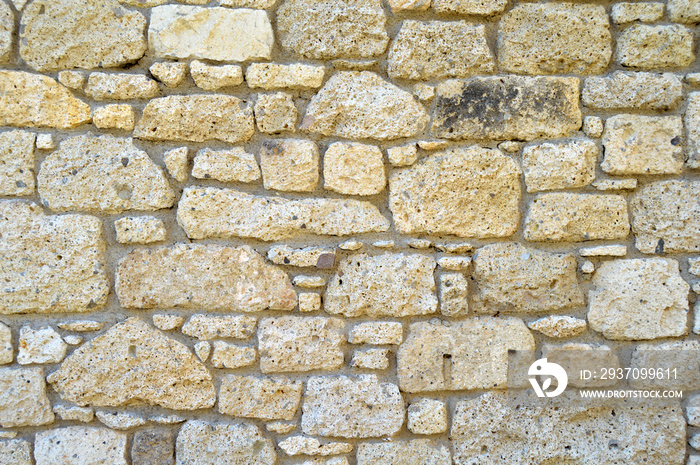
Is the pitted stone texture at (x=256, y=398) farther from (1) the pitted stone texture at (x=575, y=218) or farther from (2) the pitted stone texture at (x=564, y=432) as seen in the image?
(1) the pitted stone texture at (x=575, y=218)

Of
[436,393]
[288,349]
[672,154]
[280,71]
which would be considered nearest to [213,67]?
A: [280,71]

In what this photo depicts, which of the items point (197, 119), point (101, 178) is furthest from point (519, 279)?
point (101, 178)

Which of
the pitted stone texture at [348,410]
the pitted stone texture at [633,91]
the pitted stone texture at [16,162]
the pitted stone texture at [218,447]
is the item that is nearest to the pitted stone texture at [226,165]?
the pitted stone texture at [16,162]

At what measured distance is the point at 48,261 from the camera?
1710 millimetres

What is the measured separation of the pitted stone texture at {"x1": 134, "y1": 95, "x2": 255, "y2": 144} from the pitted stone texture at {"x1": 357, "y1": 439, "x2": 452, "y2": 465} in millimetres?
1268

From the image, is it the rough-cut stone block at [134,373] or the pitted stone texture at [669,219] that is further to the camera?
the pitted stone texture at [669,219]

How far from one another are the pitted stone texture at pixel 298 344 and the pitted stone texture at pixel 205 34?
1024 mm

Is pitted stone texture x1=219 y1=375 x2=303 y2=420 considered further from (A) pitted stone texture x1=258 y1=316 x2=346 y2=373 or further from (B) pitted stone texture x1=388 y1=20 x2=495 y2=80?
(B) pitted stone texture x1=388 y1=20 x2=495 y2=80

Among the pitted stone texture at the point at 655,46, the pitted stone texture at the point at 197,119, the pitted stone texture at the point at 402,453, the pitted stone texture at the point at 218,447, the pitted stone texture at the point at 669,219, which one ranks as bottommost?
the pitted stone texture at the point at 402,453

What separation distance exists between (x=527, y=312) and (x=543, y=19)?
3.77 feet

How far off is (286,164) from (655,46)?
1.52 m

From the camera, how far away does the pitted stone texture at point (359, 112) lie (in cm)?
179

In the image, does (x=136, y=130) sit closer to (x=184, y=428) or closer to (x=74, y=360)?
(x=74, y=360)

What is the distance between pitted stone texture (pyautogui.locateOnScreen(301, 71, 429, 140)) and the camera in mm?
1792
